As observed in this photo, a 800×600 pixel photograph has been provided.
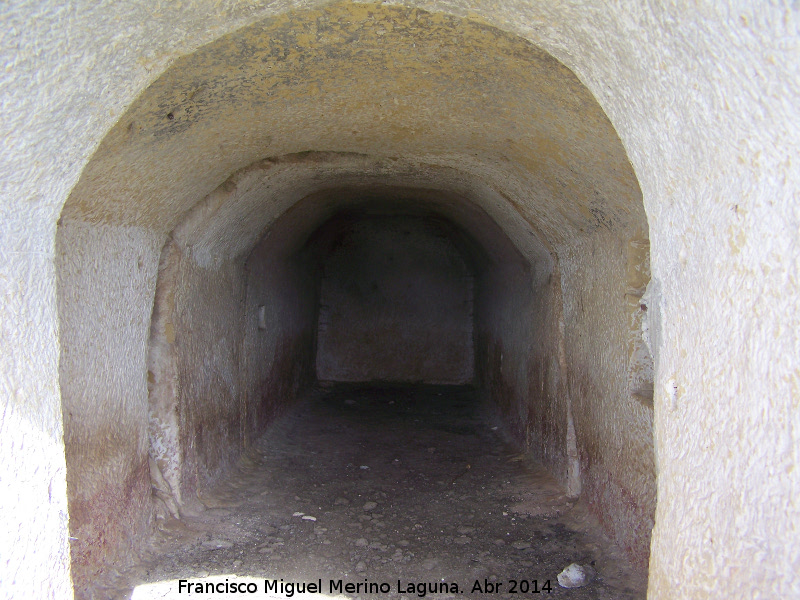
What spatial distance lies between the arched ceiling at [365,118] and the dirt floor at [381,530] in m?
1.68

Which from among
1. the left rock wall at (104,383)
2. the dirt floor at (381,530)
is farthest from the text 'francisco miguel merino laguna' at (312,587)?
the left rock wall at (104,383)

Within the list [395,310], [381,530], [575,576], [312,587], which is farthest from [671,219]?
[395,310]

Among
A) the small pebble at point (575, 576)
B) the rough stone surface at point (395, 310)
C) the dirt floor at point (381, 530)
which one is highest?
the rough stone surface at point (395, 310)

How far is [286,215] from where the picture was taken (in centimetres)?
517

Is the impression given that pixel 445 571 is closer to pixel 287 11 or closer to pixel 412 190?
pixel 287 11

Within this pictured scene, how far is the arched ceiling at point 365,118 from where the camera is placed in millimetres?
2135

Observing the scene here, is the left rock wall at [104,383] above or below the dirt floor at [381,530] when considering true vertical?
above

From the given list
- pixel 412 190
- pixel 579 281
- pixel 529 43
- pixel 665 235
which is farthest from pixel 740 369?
pixel 412 190

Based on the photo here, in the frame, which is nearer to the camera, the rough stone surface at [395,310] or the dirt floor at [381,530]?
the dirt floor at [381,530]

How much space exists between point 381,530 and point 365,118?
7.63 ft

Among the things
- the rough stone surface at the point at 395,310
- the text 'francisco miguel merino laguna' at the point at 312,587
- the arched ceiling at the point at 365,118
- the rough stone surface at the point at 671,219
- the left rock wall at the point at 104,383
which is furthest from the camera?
the rough stone surface at the point at 395,310

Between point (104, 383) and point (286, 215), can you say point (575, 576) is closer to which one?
point (104, 383)

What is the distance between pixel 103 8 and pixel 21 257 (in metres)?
0.68

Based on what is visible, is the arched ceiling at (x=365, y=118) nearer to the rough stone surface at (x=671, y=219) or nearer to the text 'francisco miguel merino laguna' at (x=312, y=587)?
the rough stone surface at (x=671, y=219)
